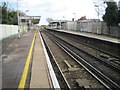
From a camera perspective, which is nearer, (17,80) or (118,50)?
(17,80)

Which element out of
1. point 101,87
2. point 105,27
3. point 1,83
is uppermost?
point 105,27

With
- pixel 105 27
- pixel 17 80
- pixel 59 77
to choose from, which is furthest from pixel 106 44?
pixel 105 27

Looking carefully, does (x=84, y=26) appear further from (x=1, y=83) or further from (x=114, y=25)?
(x=1, y=83)

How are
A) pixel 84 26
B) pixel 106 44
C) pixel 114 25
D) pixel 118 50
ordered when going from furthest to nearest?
pixel 84 26
pixel 114 25
pixel 106 44
pixel 118 50

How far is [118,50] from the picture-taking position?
42.0 feet

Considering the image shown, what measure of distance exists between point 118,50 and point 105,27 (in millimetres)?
20243

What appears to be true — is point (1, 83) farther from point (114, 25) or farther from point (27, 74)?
point (114, 25)

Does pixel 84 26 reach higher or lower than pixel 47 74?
higher

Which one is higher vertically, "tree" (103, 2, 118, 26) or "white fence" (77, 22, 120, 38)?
"tree" (103, 2, 118, 26)

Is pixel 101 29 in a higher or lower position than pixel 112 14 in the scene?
lower

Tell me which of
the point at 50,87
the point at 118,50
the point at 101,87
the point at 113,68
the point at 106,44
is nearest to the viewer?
the point at 50,87

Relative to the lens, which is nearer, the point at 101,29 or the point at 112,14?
the point at 112,14

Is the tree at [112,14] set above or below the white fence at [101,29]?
above

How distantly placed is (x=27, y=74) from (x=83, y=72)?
3.14 m
